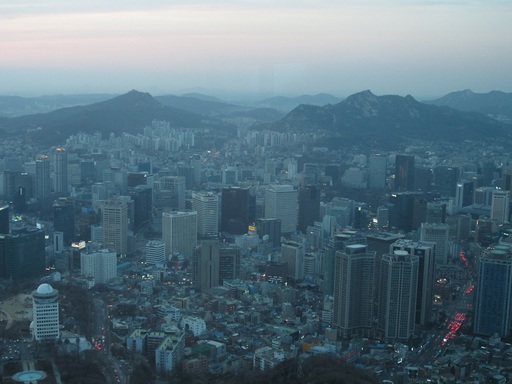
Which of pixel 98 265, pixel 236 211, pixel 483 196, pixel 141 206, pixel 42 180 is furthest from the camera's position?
pixel 42 180

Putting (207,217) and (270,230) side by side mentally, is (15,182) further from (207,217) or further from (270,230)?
(270,230)

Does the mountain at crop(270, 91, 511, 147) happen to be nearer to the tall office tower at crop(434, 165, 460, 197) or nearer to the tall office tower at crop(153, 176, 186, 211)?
the tall office tower at crop(434, 165, 460, 197)

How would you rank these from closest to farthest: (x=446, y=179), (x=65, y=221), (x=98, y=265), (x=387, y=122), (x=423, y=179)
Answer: (x=98, y=265) < (x=65, y=221) < (x=446, y=179) < (x=423, y=179) < (x=387, y=122)

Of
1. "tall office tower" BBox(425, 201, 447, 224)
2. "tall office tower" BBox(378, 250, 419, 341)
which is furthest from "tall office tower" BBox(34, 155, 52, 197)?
"tall office tower" BBox(378, 250, 419, 341)

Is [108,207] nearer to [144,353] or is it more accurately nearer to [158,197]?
[158,197]

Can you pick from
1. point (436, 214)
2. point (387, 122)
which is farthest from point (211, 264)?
point (387, 122)

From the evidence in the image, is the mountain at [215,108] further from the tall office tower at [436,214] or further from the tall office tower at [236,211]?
the tall office tower at [436,214]
